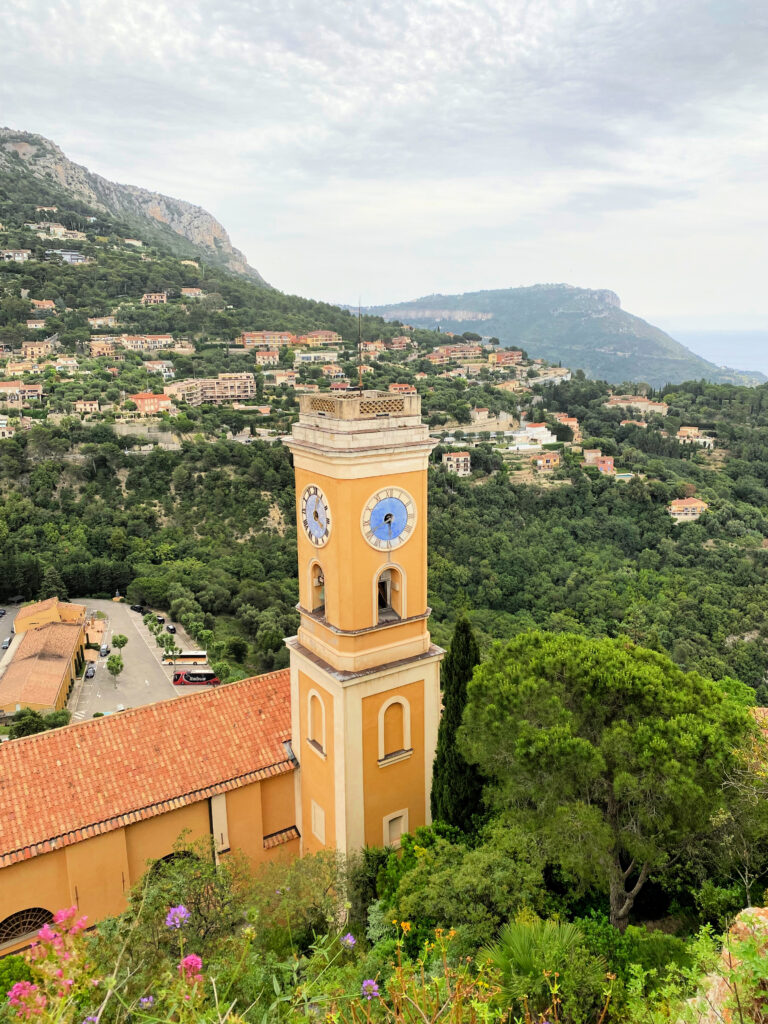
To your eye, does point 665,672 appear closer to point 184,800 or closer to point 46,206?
point 184,800

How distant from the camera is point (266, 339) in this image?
11644cm

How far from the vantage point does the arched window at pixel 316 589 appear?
13281 millimetres

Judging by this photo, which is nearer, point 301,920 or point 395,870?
point 301,920

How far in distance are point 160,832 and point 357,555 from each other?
6.84m

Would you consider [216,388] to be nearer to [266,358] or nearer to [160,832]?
[266,358]

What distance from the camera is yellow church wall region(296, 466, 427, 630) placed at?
1178 cm

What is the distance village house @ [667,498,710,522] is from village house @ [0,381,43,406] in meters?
72.4

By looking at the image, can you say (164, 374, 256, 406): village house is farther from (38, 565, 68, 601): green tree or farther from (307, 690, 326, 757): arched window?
(307, 690, 326, 757): arched window

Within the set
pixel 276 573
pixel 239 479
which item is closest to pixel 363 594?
pixel 276 573

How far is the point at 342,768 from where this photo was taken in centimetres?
1216

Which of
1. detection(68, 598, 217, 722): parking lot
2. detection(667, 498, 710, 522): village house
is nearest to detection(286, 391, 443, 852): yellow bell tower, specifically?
detection(68, 598, 217, 722): parking lot

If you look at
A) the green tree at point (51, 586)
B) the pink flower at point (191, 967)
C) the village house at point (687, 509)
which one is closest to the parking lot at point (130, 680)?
the green tree at point (51, 586)

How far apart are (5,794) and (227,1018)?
9.58 metres

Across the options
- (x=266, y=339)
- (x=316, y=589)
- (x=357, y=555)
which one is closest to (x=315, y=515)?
(x=357, y=555)
